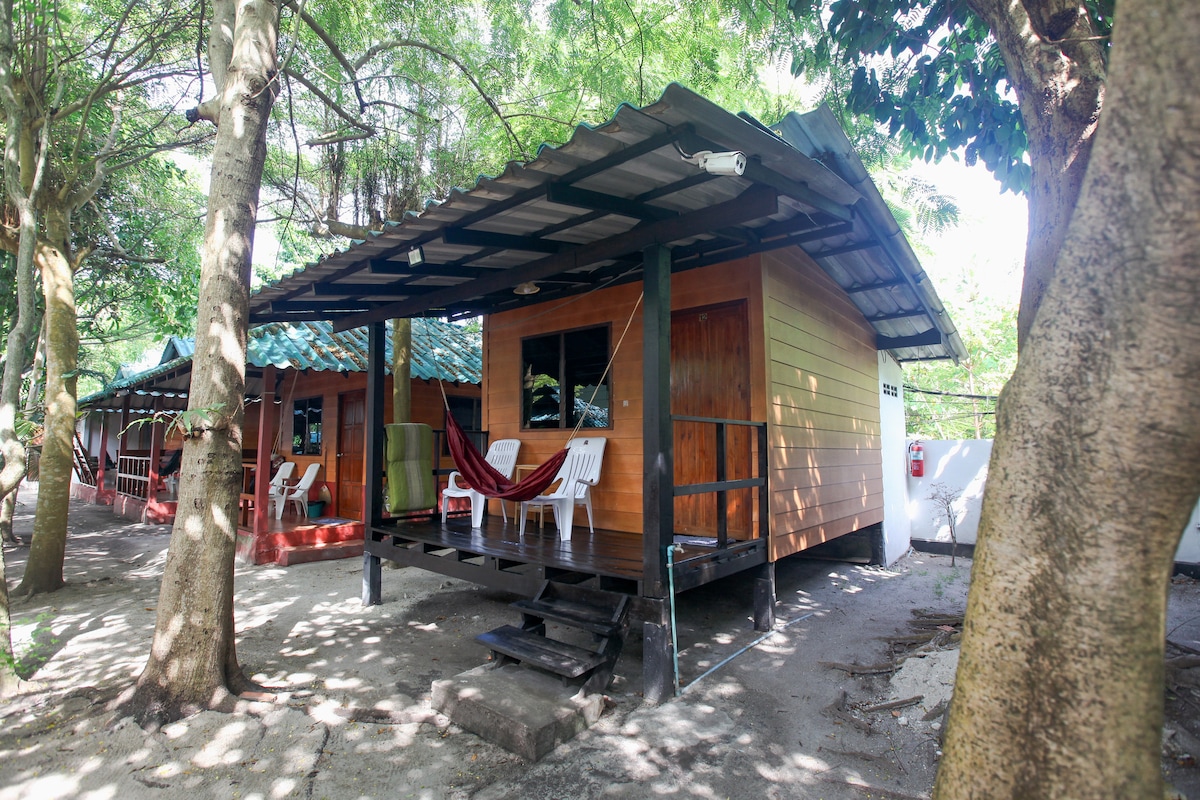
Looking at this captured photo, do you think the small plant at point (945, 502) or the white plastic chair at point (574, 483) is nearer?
the white plastic chair at point (574, 483)

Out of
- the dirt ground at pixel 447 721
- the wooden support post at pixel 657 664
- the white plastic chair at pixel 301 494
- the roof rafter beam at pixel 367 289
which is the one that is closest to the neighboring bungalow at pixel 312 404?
the white plastic chair at pixel 301 494

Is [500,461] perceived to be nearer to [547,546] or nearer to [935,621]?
[547,546]

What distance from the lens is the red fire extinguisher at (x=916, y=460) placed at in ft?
29.0

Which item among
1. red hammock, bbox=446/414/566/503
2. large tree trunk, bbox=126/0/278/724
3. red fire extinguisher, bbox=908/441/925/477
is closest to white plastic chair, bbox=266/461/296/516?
red hammock, bbox=446/414/566/503

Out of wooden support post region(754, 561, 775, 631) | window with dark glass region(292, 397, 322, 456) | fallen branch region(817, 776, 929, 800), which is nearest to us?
fallen branch region(817, 776, 929, 800)

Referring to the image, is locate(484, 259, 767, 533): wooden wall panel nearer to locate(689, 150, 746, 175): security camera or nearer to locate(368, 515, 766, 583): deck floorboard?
locate(368, 515, 766, 583): deck floorboard

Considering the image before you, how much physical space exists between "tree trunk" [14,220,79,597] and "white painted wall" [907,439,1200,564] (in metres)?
9.82

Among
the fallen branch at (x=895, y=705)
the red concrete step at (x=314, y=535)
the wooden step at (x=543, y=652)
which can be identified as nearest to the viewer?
the wooden step at (x=543, y=652)

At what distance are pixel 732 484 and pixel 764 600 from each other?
1.22 m

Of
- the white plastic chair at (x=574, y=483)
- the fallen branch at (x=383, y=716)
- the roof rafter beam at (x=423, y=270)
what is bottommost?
the fallen branch at (x=383, y=716)

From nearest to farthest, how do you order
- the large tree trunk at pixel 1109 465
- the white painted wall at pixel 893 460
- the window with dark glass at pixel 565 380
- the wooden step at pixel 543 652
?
the large tree trunk at pixel 1109 465
the wooden step at pixel 543 652
the window with dark glass at pixel 565 380
the white painted wall at pixel 893 460

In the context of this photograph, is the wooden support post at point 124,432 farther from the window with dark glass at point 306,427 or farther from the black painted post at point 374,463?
Answer: the black painted post at point 374,463

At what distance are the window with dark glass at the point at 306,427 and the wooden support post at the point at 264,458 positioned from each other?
→ 260 cm

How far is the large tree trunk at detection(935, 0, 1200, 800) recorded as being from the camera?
1052 millimetres
